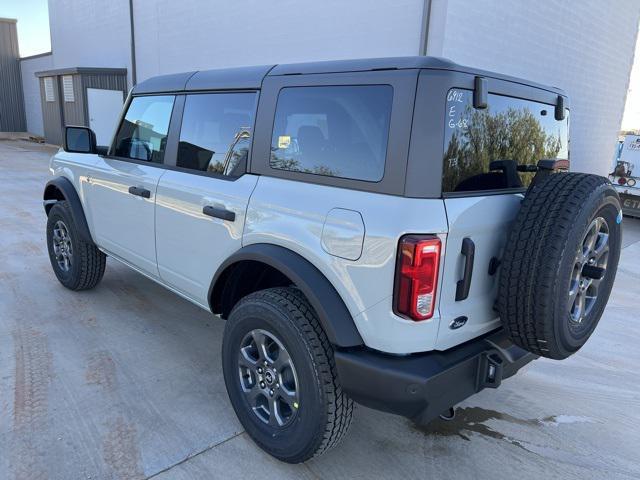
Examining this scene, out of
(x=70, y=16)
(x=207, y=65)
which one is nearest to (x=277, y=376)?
(x=207, y=65)

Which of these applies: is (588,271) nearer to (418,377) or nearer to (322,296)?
(418,377)

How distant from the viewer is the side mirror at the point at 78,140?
3.95 m

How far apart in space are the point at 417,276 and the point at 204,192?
1.42m

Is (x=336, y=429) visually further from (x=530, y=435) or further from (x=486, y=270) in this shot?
(x=530, y=435)

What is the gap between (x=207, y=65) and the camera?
42.9 feet

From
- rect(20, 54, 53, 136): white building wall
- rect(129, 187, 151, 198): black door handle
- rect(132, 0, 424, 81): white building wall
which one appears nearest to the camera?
rect(129, 187, 151, 198): black door handle

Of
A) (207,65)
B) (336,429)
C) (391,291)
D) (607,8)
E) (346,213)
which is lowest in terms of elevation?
(336,429)

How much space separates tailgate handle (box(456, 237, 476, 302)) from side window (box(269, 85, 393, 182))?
17.7 inches

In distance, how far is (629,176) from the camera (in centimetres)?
1043

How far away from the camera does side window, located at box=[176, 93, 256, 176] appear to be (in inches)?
106

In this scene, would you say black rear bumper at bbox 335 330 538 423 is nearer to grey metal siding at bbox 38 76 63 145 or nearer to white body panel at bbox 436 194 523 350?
white body panel at bbox 436 194 523 350

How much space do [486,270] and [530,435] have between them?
1.23 meters

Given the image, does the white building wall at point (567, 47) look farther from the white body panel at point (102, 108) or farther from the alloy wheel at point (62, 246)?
the white body panel at point (102, 108)

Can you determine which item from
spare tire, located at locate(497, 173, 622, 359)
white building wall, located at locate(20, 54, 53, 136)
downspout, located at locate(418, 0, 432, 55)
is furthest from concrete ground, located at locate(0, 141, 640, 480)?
white building wall, located at locate(20, 54, 53, 136)
